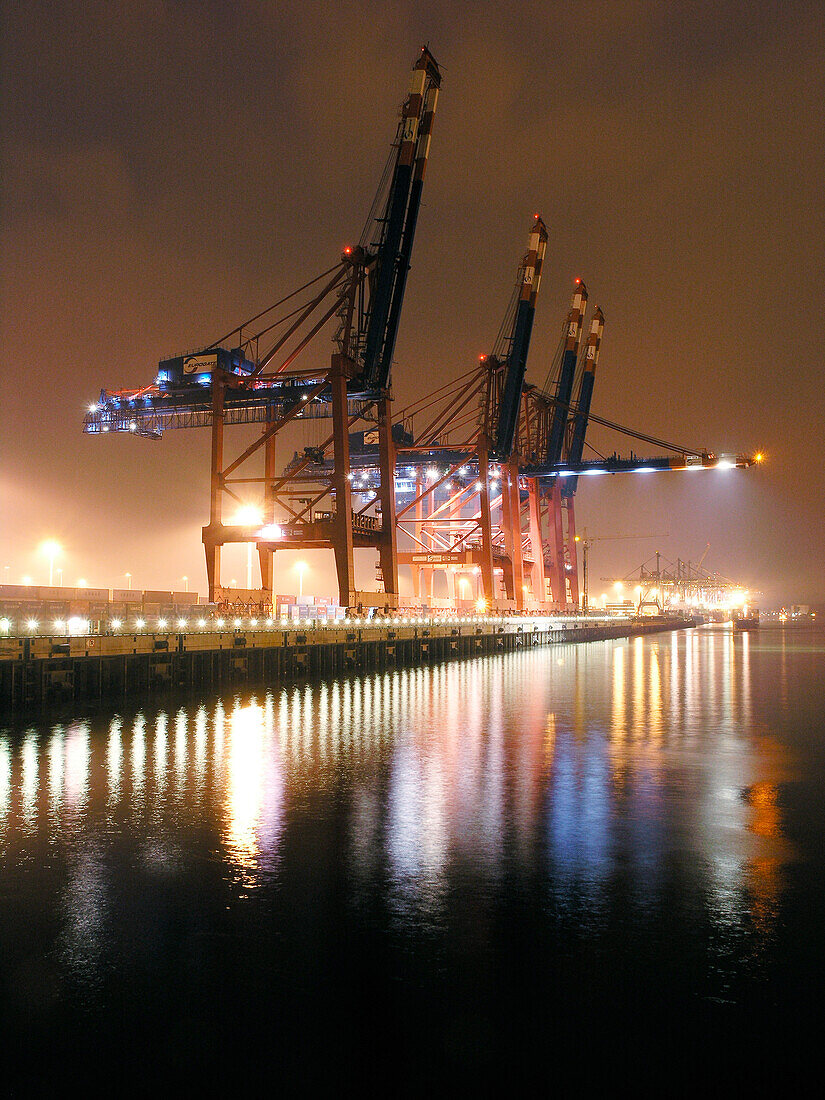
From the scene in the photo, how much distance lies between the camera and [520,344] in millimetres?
79375

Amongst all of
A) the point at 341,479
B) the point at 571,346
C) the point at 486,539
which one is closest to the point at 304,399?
the point at 341,479

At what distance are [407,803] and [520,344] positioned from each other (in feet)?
229

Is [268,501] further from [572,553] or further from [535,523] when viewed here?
[572,553]

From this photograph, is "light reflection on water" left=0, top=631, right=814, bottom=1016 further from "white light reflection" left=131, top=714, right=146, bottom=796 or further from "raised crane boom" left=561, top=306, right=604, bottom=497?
"raised crane boom" left=561, top=306, right=604, bottom=497

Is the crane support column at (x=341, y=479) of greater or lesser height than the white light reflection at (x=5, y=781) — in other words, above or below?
above

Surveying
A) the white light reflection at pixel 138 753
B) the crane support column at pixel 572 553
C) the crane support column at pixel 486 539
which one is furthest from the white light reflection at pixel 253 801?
the crane support column at pixel 572 553

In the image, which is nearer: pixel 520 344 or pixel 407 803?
pixel 407 803

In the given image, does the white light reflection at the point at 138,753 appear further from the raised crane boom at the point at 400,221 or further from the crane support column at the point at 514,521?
the crane support column at the point at 514,521

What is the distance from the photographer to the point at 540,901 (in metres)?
9.42

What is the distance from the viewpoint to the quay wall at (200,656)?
24.7 m

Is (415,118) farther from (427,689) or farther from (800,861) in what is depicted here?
(800,861)

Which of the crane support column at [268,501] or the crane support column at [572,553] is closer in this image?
the crane support column at [268,501]

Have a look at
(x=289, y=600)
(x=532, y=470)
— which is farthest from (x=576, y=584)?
(x=289, y=600)

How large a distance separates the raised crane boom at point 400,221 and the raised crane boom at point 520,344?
1052 inches
